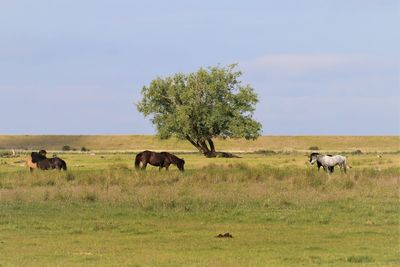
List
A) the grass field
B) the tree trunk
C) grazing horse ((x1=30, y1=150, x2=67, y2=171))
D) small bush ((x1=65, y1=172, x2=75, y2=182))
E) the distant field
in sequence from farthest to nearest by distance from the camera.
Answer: the distant field
the tree trunk
grazing horse ((x1=30, y1=150, x2=67, y2=171))
small bush ((x1=65, y1=172, x2=75, y2=182))
the grass field

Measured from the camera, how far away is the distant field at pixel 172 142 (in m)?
128

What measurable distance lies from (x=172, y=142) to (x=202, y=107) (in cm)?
5512

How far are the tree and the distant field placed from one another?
46.0 metres

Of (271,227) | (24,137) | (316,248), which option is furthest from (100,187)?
(24,137)

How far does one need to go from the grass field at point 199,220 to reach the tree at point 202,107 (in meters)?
38.1

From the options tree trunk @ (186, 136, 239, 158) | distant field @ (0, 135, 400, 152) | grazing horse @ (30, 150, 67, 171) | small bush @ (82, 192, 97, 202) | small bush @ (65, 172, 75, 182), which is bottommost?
small bush @ (82, 192, 97, 202)

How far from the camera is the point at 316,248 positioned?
48.9ft

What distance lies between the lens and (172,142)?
5027 inches

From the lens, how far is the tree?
72.2 metres

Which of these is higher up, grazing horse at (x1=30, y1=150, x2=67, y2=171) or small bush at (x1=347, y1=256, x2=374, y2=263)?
grazing horse at (x1=30, y1=150, x2=67, y2=171)

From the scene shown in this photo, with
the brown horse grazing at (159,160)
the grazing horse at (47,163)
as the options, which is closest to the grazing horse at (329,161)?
the brown horse grazing at (159,160)

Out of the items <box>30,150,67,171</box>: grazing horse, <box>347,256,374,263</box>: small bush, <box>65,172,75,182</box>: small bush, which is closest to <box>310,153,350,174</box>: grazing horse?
<box>65,172,75,182</box>: small bush

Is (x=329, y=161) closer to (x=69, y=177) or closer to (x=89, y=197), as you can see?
(x=69, y=177)

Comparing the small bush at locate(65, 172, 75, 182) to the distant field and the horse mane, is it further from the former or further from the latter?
the distant field
